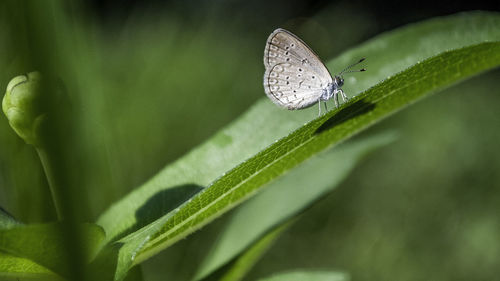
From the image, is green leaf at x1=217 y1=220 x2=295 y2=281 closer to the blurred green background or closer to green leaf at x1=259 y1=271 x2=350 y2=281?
green leaf at x1=259 y1=271 x2=350 y2=281

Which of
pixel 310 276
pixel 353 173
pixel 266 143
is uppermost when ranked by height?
pixel 266 143

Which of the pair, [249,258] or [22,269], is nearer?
[22,269]

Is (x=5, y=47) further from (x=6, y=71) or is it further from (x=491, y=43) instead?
(x=491, y=43)

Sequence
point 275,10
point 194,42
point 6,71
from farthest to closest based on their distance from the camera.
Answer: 1. point 275,10
2. point 194,42
3. point 6,71

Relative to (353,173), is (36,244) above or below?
above

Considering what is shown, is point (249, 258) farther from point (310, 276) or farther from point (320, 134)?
point (320, 134)

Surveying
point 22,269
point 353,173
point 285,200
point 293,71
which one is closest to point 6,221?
point 22,269

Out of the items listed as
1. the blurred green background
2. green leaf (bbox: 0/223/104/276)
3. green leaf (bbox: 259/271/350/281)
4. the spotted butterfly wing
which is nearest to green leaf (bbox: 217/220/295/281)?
green leaf (bbox: 259/271/350/281)

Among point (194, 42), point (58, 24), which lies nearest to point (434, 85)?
point (58, 24)
